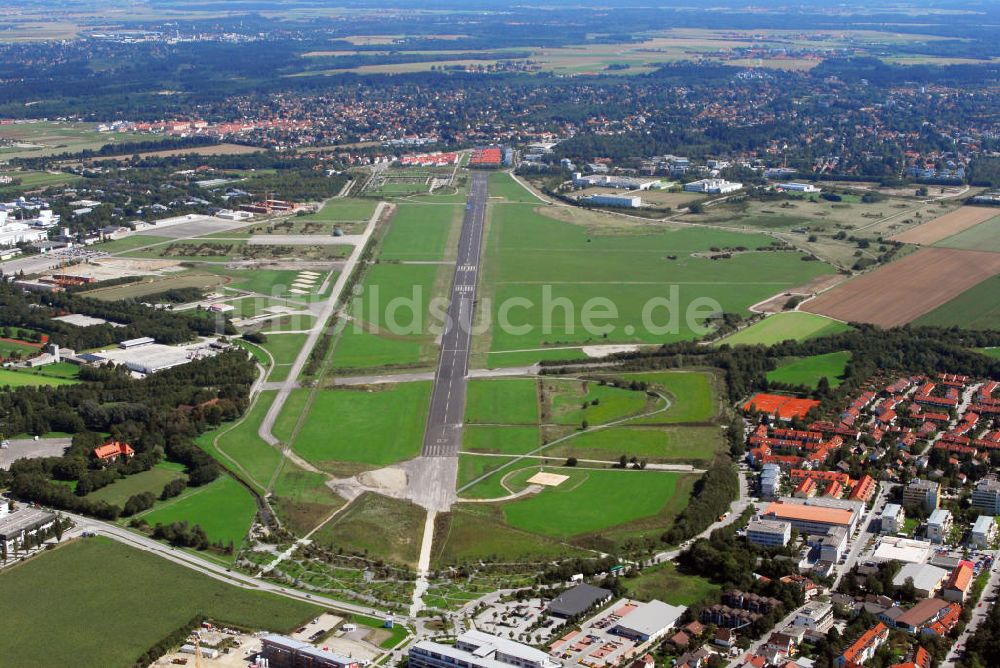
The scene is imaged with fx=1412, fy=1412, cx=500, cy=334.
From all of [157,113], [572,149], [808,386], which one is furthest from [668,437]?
[157,113]

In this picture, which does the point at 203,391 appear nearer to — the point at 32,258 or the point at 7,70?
the point at 32,258

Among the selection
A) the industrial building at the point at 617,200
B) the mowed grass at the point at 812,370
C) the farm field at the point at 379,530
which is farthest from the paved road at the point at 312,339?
the mowed grass at the point at 812,370

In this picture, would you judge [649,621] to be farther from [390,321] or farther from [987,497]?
[390,321]

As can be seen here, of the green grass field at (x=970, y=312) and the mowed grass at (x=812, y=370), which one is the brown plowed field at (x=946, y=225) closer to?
the green grass field at (x=970, y=312)

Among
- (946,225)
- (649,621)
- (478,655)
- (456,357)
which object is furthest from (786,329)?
(478,655)

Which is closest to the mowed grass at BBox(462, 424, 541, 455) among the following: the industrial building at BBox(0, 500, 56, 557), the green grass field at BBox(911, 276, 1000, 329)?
the industrial building at BBox(0, 500, 56, 557)
